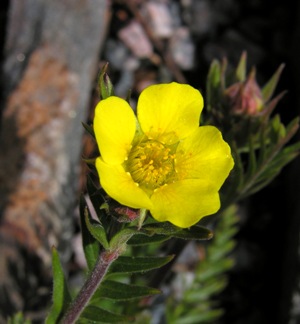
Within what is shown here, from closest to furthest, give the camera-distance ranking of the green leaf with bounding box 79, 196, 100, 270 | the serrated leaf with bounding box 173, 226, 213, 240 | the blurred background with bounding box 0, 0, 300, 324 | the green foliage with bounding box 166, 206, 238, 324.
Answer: the serrated leaf with bounding box 173, 226, 213, 240
the green leaf with bounding box 79, 196, 100, 270
the green foliage with bounding box 166, 206, 238, 324
the blurred background with bounding box 0, 0, 300, 324

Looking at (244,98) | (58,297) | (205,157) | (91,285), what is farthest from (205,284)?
(205,157)

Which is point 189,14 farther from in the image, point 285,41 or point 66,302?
point 66,302

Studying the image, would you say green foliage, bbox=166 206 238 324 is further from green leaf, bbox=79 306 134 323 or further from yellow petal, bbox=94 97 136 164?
yellow petal, bbox=94 97 136 164

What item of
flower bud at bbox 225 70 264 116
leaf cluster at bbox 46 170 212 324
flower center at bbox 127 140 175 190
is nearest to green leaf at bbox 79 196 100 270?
leaf cluster at bbox 46 170 212 324

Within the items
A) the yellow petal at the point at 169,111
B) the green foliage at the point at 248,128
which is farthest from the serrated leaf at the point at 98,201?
the green foliage at the point at 248,128

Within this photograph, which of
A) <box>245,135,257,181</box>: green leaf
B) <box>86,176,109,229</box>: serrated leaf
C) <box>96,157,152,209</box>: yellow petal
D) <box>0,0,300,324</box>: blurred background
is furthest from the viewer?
<box>0,0,300,324</box>: blurred background

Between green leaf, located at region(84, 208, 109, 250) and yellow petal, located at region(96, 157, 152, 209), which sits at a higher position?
yellow petal, located at region(96, 157, 152, 209)

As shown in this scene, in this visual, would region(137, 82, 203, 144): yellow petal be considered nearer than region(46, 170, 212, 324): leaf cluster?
No

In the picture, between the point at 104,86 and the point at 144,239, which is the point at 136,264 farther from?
the point at 104,86
